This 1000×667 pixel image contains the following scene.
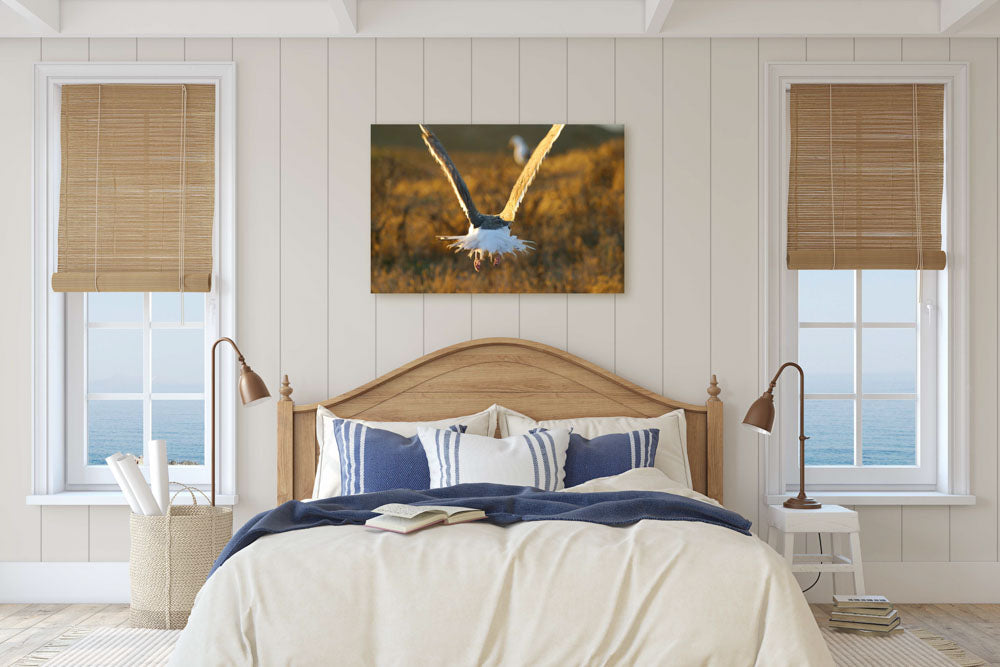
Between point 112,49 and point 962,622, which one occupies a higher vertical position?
point 112,49

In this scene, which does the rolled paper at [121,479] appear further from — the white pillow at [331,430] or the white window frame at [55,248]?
the white pillow at [331,430]

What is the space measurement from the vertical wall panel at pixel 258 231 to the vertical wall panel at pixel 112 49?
0.49 m

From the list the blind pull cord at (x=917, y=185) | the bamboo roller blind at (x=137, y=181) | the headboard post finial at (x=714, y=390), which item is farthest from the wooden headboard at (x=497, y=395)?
the blind pull cord at (x=917, y=185)

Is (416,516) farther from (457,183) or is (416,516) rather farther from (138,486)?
(457,183)

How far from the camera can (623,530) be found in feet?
8.05

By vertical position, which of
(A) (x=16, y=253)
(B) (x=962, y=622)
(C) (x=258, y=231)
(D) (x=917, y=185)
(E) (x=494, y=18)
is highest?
(E) (x=494, y=18)

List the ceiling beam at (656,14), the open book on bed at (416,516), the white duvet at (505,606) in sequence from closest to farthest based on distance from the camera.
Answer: the white duvet at (505,606) → the open book on bed at (416,516) → the ceiling beam at (656,14)

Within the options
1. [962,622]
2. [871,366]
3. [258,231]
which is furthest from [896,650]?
[258,231]

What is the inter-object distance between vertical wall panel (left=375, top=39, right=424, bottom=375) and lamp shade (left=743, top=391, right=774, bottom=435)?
1.51 meters

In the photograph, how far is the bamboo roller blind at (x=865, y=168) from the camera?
3787 mm

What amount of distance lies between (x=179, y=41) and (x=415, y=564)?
113 inches

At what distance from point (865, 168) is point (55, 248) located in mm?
3811

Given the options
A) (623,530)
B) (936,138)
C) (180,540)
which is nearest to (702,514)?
(623,530)

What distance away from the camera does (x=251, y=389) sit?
3.36 meters
